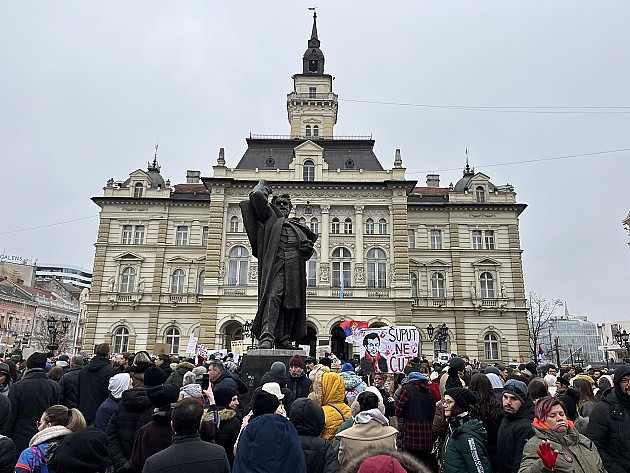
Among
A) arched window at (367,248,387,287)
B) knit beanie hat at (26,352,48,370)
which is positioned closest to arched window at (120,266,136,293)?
arched window at (367,248,387,287)

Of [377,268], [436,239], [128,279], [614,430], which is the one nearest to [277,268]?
[614,430]

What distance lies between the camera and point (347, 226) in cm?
3903

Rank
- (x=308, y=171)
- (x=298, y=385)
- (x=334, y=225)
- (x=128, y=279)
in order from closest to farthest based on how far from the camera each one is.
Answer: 1. (x=298, y=385)
2. (x=334, y=225)
3. (x=308, y=171)
4. (x=128, y=279)

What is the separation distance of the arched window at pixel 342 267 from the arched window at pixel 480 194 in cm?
1418

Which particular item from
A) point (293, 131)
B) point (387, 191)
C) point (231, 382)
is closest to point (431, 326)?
point (387, 191)

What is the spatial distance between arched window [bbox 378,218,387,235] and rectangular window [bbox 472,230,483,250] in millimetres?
8951

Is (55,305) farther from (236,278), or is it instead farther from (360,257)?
(360,257)

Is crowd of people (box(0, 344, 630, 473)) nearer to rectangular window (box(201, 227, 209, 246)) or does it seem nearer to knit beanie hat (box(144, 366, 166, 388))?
knit beanie hat (box(144, 366, 166, 388))

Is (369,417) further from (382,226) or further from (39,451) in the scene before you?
(382,226)

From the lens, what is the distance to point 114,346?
38.9m

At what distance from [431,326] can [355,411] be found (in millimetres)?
35254

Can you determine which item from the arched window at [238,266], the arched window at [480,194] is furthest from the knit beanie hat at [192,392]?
the arched window at [480,194]

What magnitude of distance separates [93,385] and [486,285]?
1496 inches

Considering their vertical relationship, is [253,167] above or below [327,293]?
above
